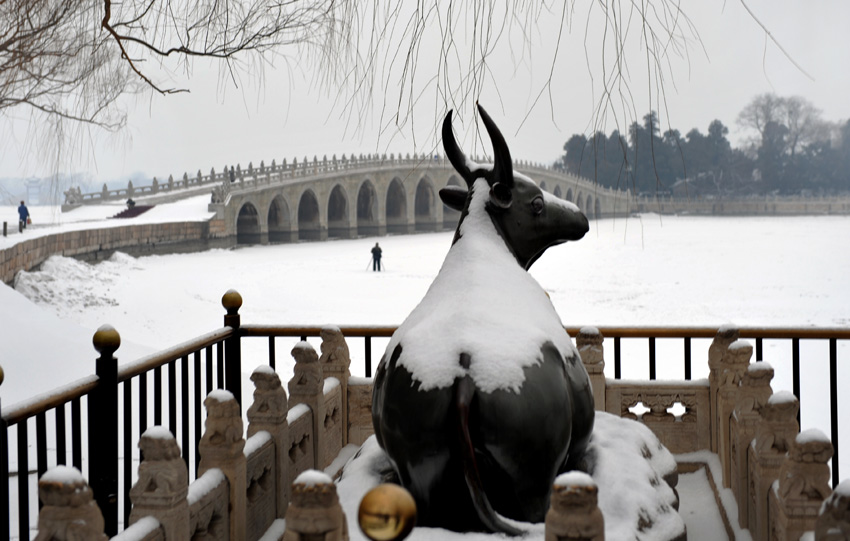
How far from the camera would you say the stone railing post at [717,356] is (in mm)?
4133

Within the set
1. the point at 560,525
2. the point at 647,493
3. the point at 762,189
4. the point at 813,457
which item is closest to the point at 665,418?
the point at 647,493

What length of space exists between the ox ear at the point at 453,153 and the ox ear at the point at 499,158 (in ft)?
0.33

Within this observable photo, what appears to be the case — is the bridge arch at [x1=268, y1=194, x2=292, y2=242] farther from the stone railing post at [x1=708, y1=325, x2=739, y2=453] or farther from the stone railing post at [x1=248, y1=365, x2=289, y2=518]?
the stone railing post at [x1=248, y1=365, x2=289, y2=518]

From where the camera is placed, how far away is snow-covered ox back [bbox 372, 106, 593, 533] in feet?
8.21

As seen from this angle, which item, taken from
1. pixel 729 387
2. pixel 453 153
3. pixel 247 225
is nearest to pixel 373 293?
pixel 247 225

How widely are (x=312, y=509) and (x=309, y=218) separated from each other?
4454 cm

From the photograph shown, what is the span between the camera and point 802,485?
2.40m

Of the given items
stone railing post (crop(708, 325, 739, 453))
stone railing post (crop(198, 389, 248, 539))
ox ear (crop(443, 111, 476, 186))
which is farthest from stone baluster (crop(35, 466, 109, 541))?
stone railing post (crop(708, 325, 739, 453))

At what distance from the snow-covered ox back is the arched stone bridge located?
99.4 feet

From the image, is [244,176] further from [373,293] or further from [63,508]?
[63,508]

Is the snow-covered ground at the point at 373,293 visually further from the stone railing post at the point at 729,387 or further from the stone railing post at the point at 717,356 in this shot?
the stone railing post at the point at 729,387

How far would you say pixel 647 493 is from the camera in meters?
2.88

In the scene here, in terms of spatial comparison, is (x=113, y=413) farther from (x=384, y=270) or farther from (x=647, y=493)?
(x=384, y=270)

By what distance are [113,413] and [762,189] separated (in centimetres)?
5722
